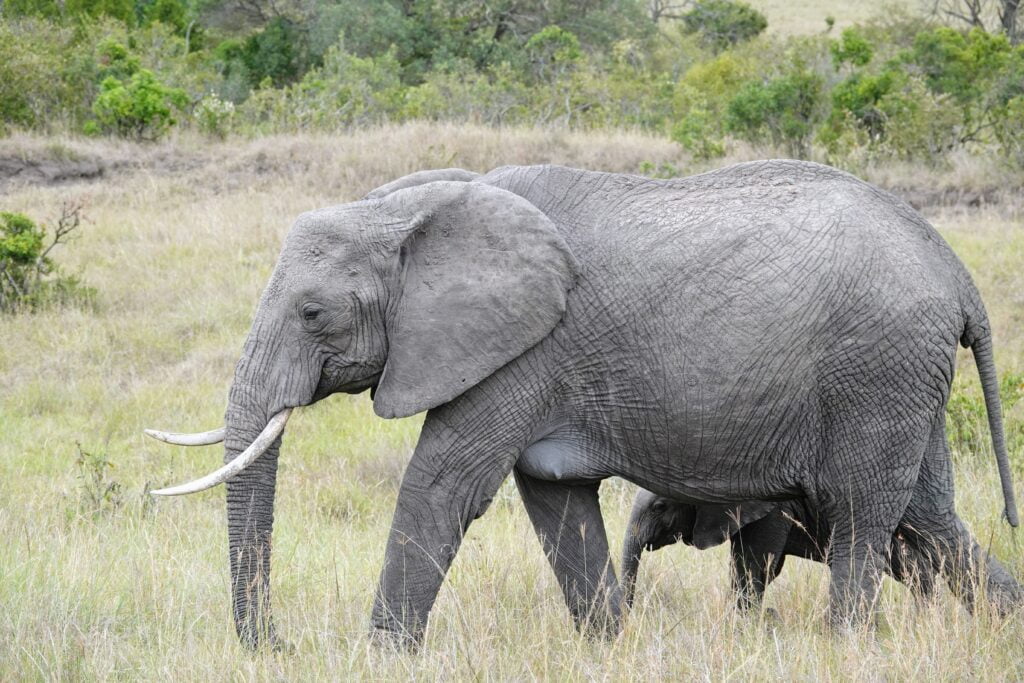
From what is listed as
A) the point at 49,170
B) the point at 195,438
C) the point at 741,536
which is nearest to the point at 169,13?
the point at 49,170

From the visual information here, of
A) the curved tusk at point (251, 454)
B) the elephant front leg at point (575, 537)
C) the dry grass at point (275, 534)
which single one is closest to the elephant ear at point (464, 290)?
the curved tusk at point (251, 454)

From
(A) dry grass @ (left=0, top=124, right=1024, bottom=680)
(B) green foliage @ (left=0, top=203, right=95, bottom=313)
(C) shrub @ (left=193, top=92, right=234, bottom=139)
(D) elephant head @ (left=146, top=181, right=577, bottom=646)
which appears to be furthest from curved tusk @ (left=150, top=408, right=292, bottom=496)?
(C) shrub @ (left=193, top=92, right=234, bottom=139)

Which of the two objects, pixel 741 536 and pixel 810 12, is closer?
pixel 741 536

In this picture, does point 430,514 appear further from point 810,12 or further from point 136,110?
point 810,12

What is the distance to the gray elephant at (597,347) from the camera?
432cm

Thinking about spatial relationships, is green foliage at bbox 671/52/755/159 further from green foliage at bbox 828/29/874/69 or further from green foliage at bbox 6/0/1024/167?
green foliage at bbox 828/29/874/69

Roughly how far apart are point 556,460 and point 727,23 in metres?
36.5

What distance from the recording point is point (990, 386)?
482cm

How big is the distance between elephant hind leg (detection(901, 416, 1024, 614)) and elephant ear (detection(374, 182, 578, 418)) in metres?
1.62

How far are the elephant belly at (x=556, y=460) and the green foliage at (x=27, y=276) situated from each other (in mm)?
7161

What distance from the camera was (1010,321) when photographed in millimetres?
9867

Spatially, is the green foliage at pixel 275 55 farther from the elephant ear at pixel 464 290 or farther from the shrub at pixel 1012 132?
the elephant ear at pixel 464 290

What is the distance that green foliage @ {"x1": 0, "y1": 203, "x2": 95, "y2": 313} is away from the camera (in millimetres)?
10672

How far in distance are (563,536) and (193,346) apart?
608 cm
